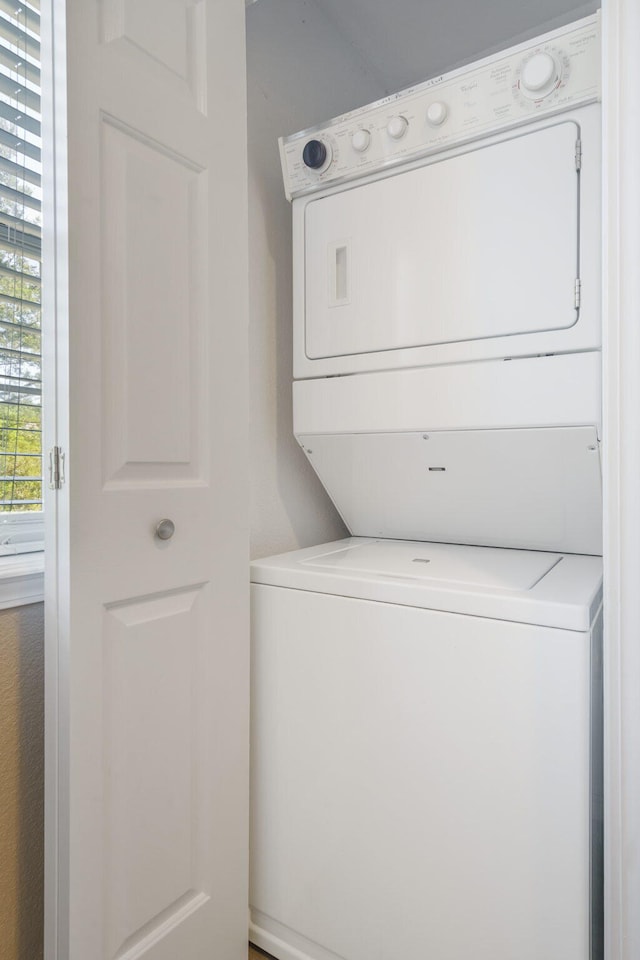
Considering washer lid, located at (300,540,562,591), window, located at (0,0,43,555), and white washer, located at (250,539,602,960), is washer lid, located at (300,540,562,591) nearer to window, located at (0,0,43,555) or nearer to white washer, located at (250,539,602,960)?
white washer, located at (250,539,602,960)

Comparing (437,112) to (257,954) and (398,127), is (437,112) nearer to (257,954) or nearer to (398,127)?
(398,127)

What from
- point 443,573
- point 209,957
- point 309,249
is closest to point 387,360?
point 309,249

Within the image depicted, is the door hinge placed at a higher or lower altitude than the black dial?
lower

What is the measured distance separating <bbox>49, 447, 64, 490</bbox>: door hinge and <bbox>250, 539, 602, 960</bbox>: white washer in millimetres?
590

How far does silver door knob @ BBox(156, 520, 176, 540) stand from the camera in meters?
1.16

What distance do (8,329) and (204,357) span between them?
1.30 ft

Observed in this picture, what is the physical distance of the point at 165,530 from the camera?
1.17 m

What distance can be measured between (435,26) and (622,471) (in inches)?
74.0

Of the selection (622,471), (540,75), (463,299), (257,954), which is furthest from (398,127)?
(257,954)

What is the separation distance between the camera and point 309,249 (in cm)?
161

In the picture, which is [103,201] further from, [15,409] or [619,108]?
[619,108]

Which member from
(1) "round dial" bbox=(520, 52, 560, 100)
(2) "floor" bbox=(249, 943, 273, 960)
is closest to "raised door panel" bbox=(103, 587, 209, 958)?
(2) "floor" bbox=(249, 943, 273, 960)

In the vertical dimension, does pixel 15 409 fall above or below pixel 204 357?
below

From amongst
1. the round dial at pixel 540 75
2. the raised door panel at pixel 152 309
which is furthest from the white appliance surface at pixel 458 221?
the raised door panel at pixel 152 309
